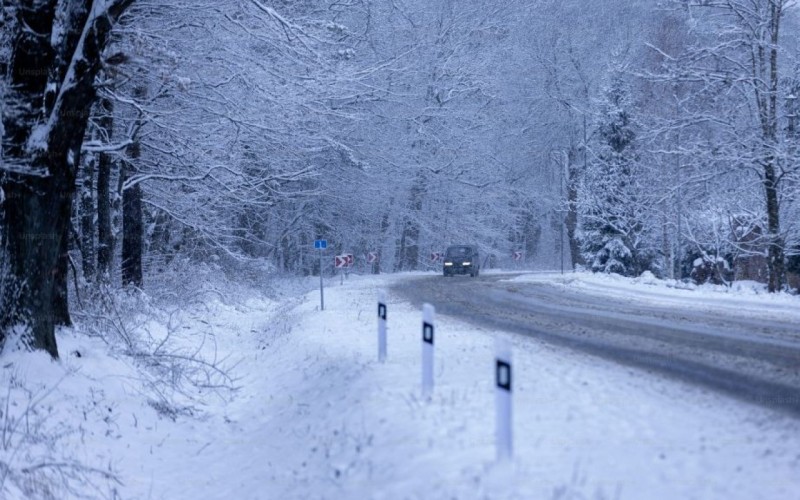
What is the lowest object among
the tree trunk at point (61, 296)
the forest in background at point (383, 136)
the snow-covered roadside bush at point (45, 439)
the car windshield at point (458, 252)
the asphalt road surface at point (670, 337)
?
the snow-covered roadside bush at point (45, 439)

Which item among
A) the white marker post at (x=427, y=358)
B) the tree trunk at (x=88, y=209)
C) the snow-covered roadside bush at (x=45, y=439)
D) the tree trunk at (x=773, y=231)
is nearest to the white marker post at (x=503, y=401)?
the white marker post at (x=427, y=358)

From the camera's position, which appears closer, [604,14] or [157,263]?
[157,263]

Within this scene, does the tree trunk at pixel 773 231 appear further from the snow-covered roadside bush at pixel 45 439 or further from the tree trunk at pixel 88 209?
the snow-covered roadside bush at pixel 45 439

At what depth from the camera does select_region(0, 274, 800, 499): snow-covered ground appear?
16.3 feet

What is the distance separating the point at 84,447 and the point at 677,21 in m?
34.8

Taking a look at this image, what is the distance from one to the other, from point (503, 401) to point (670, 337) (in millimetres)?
7181

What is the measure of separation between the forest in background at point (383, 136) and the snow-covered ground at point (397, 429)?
4.95 ft

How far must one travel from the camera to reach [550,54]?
45438 millimetres

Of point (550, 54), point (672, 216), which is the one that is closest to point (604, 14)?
point (550, 54)

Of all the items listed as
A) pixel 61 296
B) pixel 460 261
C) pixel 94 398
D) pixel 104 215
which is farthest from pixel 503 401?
pixel 460 261

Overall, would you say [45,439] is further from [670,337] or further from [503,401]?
[670,337]

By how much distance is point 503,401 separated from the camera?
17.1ft

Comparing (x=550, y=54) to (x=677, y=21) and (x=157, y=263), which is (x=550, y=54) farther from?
(x=157, y=263)

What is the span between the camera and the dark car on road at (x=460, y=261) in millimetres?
37906
